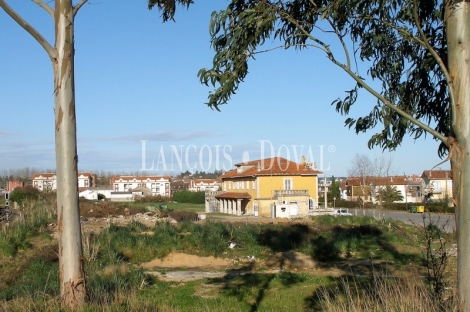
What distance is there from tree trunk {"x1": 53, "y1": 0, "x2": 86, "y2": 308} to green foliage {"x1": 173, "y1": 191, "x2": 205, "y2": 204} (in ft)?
265

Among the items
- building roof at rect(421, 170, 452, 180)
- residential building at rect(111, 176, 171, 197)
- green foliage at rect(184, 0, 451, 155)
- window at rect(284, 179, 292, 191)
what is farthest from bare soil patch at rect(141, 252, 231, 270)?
residential building at rect(111, 176, 171, 197)

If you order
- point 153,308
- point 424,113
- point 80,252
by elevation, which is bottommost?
point 153,308

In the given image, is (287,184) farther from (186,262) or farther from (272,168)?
(186,262)

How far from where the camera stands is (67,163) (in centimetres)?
517

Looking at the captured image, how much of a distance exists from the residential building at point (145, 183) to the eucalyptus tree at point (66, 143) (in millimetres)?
106411

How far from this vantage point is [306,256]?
18641 millimetres

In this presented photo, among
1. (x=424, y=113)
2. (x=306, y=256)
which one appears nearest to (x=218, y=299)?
(x=424, y=113)

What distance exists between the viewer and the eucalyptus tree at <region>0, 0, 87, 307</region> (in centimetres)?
506

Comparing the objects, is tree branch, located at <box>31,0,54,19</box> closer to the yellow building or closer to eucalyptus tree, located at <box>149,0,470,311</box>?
eucalyptus tree, located at <box>149,0,470,311</box>

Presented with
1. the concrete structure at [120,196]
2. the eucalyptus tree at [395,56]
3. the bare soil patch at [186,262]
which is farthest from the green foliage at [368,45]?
the concrete structure at [120,196]

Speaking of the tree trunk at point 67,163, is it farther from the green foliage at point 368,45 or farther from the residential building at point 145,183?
the residential building at point 145,183

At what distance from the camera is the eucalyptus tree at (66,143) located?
506cm

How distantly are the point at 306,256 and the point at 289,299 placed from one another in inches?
332

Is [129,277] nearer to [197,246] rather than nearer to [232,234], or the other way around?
[197,246]
